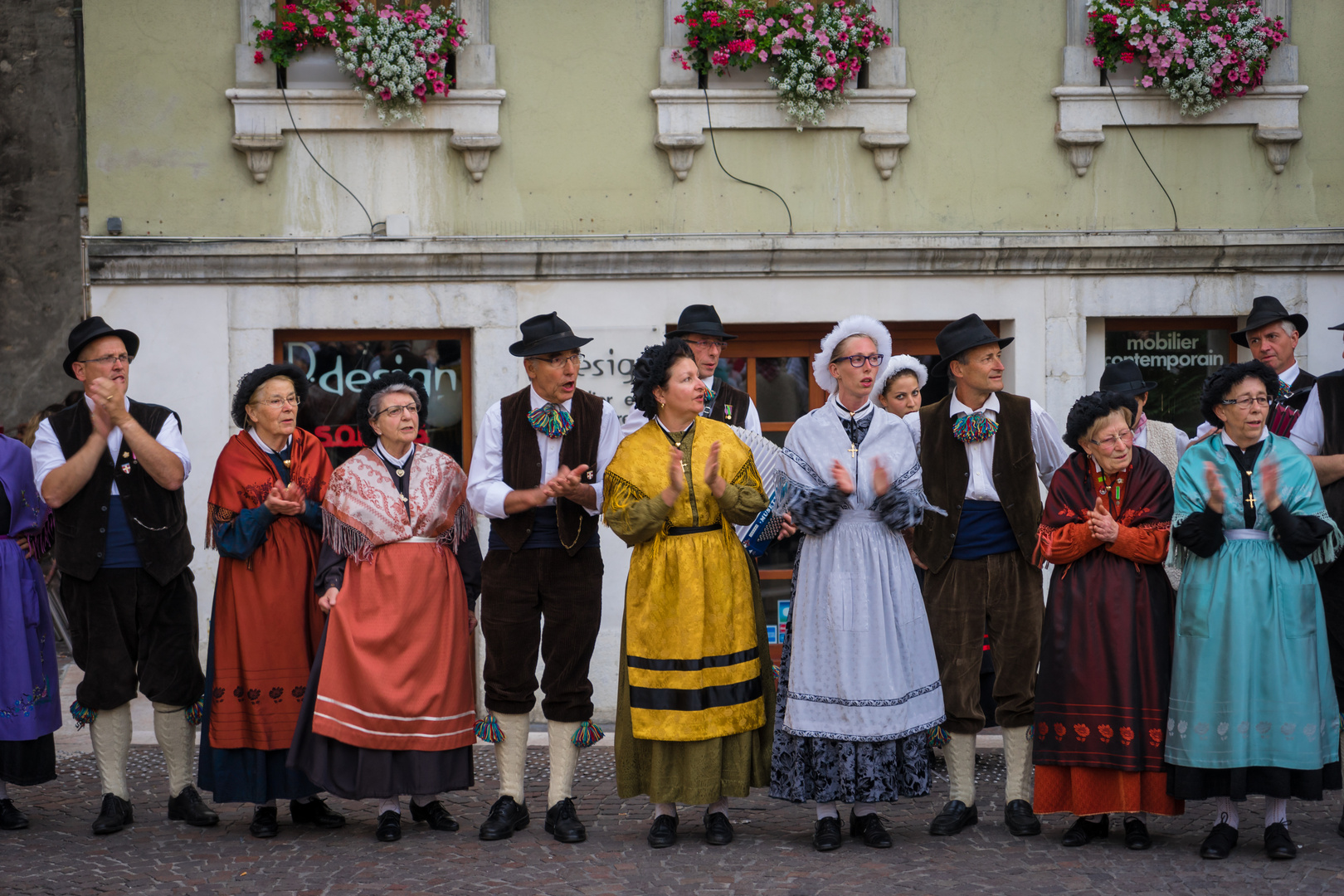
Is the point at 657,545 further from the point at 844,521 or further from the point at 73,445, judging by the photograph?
the point at 73,445

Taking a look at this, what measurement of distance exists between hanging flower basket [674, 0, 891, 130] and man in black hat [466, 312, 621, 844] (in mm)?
3361

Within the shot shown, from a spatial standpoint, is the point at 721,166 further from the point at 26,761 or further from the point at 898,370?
the point at 26,761

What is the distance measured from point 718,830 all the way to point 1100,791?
150 cm

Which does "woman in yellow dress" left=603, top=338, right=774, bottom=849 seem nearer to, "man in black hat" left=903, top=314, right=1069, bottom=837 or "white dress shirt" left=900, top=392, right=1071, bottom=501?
"man in black hat" left=903, top=314, right=1069, bottom=837

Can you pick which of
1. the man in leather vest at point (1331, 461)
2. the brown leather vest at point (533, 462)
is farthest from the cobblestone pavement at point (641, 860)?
the brown leather vest at point (533, 462)

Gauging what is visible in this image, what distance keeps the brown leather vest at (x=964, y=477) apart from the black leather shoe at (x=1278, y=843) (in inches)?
54.4

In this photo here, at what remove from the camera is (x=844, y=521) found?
5422 millimetres

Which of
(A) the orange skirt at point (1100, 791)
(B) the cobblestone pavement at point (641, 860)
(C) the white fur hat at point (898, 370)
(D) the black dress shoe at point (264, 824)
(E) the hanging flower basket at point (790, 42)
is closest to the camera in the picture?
(B) the cobblestone pavement at point (641, 860)

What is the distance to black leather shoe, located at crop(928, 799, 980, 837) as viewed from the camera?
5598 mm

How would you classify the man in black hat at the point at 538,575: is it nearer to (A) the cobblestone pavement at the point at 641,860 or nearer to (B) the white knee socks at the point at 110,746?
(A) the cobblestone pavement at the point at 641,860

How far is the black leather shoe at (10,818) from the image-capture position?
596cm

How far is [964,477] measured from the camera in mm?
5793

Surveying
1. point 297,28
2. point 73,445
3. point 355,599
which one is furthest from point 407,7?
point 355,599

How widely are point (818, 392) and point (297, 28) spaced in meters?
3.99
